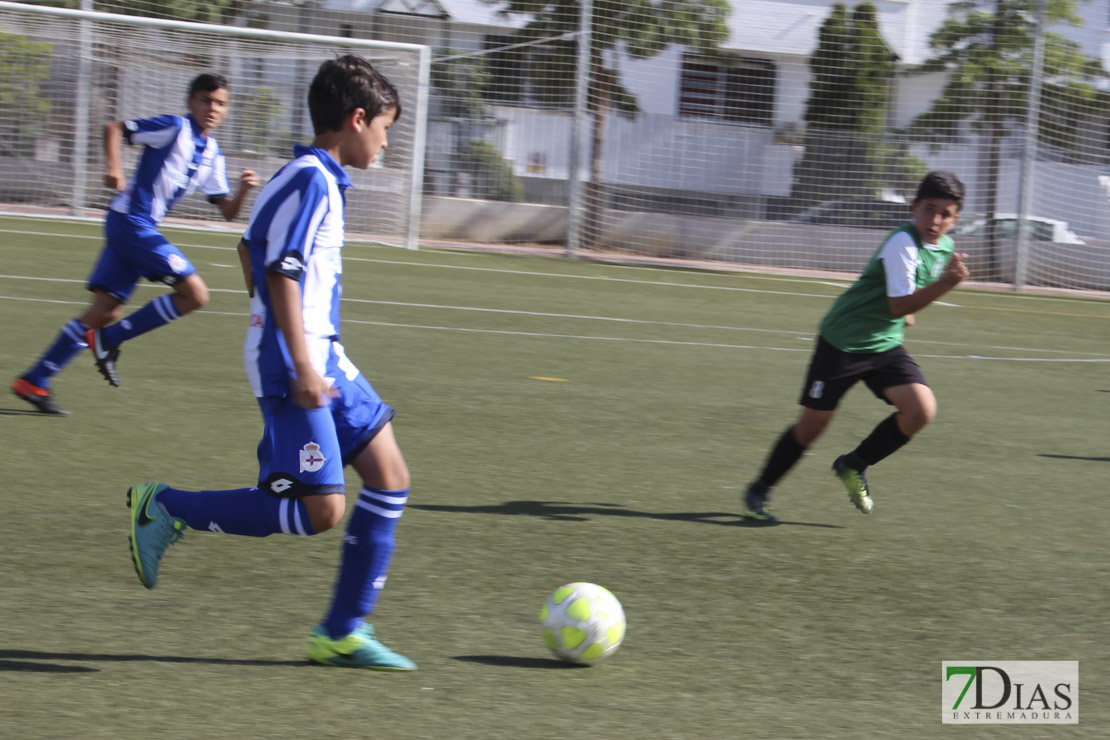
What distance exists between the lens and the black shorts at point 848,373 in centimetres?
531

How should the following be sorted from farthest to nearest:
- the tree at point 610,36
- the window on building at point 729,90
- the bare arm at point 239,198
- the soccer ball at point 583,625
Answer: the window on building at point 729,90
the tree at point 610,36
the bare arm at point 239,198
the soccer ball at point 583,625

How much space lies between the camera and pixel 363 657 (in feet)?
11.1

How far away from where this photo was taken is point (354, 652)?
3395 mm

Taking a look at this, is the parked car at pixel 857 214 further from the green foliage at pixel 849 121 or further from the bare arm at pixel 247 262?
the bare arm at pixel 247 262

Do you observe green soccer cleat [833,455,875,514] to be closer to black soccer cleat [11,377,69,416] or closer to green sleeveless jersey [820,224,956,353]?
green sleeveless jersey [820,224,956,353]

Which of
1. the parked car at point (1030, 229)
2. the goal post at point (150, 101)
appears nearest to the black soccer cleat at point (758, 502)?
the goal post at point (150, 101)

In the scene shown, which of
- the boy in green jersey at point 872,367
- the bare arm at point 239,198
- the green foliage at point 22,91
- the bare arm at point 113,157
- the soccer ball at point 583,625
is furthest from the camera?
the green foliage at point 22,91

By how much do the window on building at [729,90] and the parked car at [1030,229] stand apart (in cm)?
351

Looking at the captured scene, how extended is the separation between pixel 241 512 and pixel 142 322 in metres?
3.69

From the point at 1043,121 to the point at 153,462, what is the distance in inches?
628

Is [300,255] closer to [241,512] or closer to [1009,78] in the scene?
[241,512]

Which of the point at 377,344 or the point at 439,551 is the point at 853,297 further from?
the point at 377,344

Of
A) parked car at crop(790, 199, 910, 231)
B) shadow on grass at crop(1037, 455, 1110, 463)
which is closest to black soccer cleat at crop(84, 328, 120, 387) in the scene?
shadow on grass at crop(1037, 455, 1110, 463)

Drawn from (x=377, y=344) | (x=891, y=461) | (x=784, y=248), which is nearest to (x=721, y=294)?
(x=784, y=248)
